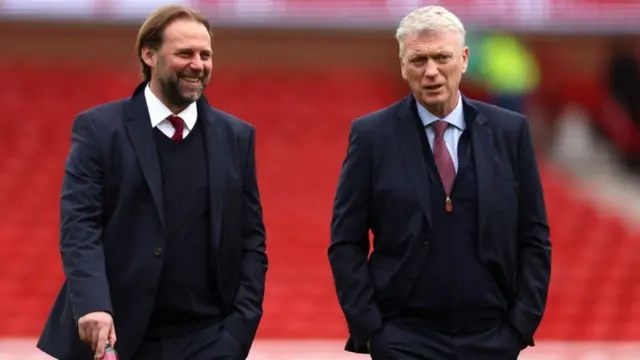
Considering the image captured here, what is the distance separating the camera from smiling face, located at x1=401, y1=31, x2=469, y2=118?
4418mm

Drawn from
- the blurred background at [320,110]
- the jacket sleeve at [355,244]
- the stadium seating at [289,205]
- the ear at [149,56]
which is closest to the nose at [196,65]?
the ear at [149,56]

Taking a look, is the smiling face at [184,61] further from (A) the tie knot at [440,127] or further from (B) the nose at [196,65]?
(A) the tie knot at [440,127]

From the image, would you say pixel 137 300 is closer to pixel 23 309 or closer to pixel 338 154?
pixel 23 309

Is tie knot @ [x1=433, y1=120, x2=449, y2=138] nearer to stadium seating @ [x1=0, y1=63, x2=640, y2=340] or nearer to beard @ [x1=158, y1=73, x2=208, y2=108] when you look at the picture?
beard @ [x1=158, y1=73, x2=208, y2=108]

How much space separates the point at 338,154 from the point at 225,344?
11489 millimetres

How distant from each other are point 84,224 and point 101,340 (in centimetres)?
38

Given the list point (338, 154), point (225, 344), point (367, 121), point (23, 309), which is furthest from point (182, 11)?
point (338, 154)

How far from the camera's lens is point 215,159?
4535 mm

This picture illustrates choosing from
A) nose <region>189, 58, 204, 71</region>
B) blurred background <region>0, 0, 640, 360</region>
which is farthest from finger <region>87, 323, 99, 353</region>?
blurred background <region>0, 0, 640, 360</region>

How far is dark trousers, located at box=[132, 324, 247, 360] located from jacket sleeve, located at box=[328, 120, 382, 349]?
37 centimetres

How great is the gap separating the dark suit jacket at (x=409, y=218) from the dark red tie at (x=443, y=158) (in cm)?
6

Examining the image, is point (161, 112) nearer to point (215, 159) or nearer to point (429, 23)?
point (215, 159)

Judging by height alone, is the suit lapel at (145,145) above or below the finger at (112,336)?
above

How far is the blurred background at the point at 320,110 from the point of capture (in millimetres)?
11922
